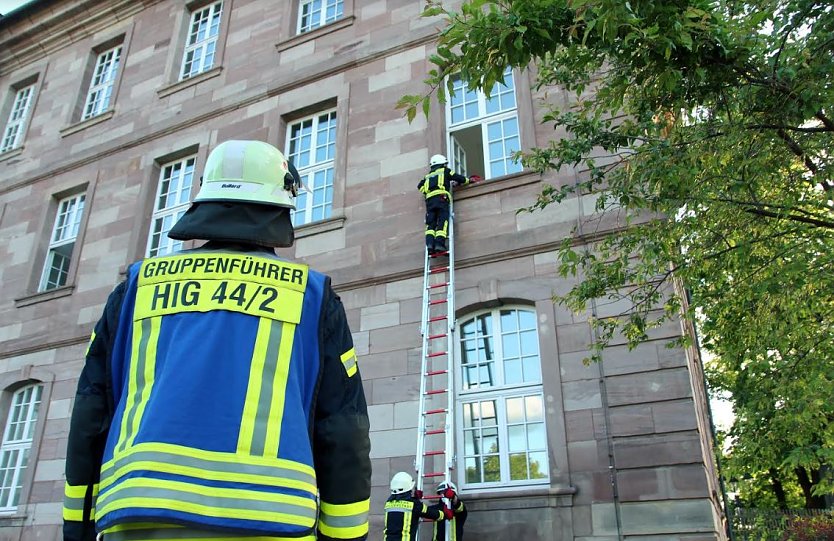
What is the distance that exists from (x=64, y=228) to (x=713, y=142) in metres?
13.8

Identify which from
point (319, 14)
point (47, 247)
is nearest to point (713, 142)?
point (319, 14)

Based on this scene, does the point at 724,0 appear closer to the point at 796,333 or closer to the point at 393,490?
the point at 796,333

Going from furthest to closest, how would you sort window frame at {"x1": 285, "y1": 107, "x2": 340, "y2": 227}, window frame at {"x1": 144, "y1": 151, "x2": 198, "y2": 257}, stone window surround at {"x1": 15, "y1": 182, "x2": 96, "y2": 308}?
stone window surround at {"x1": 15, "y1": 182, "x2": 96, "y2": 308}, window frame at {"x1": 144, "y1": 151, "x2": 198, "y2": 257}, window frame at {"x1": 285, "y1": 107, "x2": 340, "y2": 227}

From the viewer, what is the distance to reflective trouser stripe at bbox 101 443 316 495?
1813 mm

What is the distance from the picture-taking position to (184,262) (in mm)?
2246

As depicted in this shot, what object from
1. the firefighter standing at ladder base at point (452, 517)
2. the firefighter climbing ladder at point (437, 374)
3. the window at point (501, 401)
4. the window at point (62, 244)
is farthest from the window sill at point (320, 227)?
the window at point (62, 244)

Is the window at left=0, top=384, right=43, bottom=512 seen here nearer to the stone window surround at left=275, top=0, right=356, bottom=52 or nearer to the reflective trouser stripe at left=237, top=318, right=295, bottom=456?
the stone window surround at left=275, top=0, right=356, bottom=52

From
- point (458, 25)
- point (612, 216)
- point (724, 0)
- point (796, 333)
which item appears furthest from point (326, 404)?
point (612, 216)

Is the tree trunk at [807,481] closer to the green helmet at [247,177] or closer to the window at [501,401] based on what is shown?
the window at [501,401]

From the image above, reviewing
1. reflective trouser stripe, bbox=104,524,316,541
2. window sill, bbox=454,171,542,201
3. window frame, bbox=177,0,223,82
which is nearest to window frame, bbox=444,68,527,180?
window sill, bbox=454,171,542,201

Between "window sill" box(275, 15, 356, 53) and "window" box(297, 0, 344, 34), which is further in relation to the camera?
"window" box(297, 0, 344, 34)

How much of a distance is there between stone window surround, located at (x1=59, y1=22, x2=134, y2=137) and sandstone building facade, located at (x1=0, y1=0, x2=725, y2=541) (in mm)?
56

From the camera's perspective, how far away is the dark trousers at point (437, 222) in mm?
9594

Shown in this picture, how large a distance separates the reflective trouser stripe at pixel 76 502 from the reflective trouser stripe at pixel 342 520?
2.33 ft
